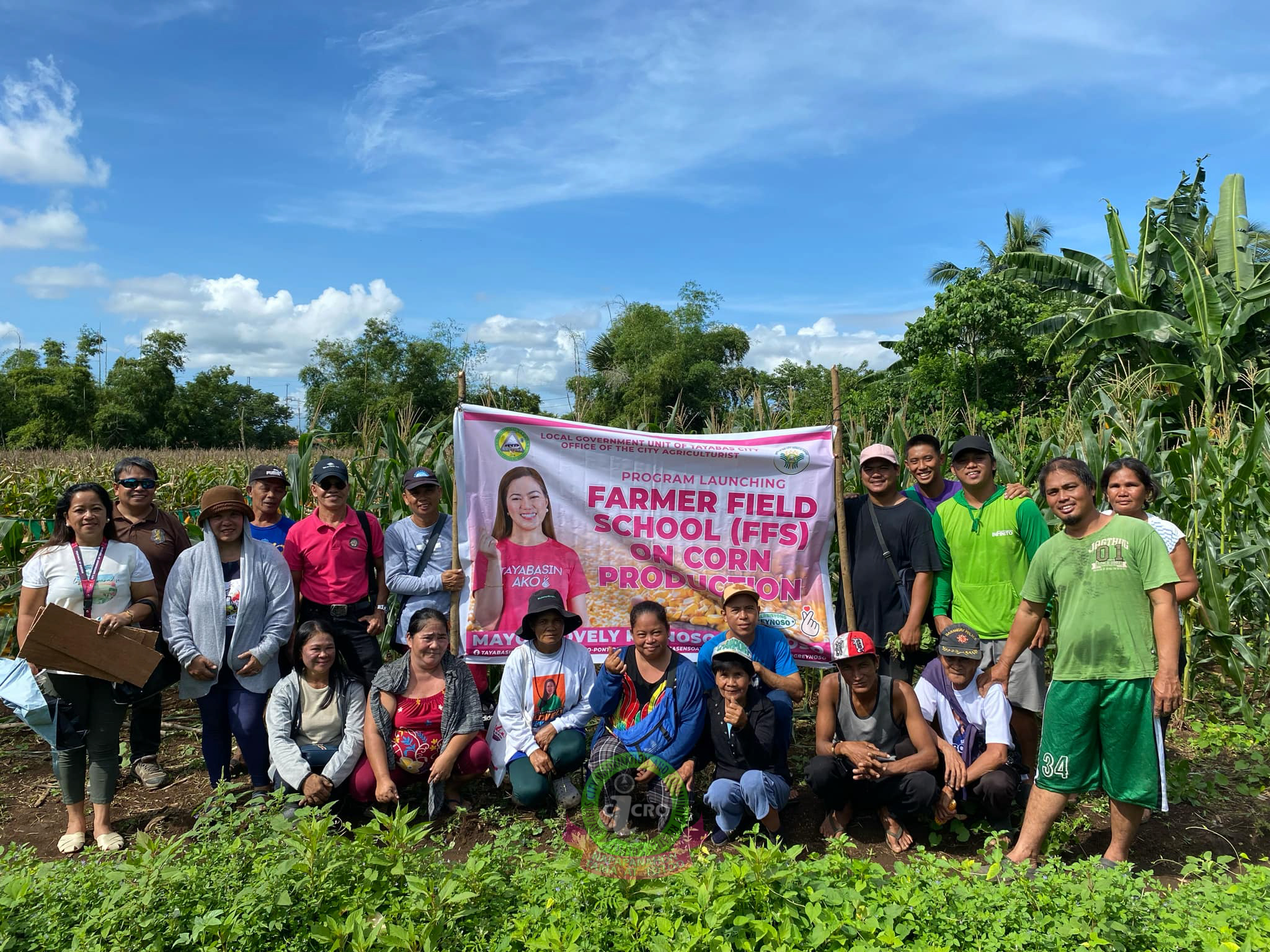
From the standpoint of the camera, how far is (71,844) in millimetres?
4078

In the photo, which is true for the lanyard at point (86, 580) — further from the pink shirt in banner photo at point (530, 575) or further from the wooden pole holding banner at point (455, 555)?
the pink shirt in banner photo at point (530, 575)

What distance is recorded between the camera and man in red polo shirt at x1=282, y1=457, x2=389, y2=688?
4.72 meters

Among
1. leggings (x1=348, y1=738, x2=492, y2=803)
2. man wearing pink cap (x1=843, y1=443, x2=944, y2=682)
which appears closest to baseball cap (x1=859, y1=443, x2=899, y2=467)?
man wearing pink cap (x1=843, y1=443, x2=944, y2=682)

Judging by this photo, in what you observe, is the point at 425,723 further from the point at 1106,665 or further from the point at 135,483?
the point at 1106,665

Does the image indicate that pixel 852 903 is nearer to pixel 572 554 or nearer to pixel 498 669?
pixel 572 554

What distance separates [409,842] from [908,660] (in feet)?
9.83

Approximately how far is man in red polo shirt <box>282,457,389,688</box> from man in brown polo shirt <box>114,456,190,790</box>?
27.7 inches

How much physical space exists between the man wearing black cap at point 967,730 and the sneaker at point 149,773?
4406 millimetres

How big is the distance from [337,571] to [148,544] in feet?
3.54

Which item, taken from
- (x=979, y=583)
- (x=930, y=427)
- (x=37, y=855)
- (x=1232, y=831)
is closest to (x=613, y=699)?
(x=979, y=583)

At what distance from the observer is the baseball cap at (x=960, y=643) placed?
410cm

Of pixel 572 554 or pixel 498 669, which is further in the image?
pixel 498 669

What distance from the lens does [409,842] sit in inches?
115

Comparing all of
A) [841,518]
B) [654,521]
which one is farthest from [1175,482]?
[654,521]
